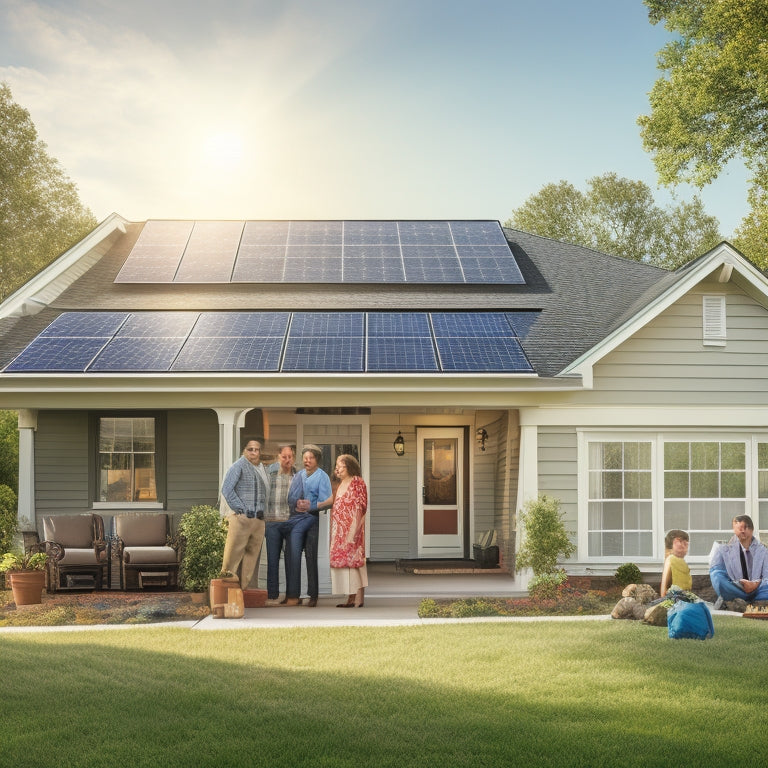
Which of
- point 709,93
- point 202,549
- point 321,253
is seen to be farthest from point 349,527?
point 709,93

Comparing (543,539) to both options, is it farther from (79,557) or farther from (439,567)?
(79,557)

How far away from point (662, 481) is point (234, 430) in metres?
6.06

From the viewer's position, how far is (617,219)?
139 feet

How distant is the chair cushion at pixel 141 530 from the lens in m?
14.0

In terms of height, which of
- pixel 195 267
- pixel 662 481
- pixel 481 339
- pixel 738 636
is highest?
pixel 195 267

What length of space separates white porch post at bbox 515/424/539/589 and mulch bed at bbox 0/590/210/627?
434 cm

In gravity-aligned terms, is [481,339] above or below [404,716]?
above

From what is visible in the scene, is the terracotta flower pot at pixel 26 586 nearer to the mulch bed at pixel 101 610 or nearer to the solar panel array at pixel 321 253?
the mulch bed at pixel 101 610

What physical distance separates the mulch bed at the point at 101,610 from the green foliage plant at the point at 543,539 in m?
4.27

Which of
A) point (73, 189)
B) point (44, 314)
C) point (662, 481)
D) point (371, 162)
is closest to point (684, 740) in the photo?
point (662, 481)

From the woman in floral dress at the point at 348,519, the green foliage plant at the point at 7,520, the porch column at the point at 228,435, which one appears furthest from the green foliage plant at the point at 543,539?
the green foliage plant at the point at 7,520

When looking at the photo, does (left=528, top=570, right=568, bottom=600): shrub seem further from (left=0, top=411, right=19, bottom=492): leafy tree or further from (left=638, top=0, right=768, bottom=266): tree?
(left=638, top=0, right=768, bottom=266): tree

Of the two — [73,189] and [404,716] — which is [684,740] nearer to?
[404,716]

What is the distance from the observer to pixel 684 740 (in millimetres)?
6148
